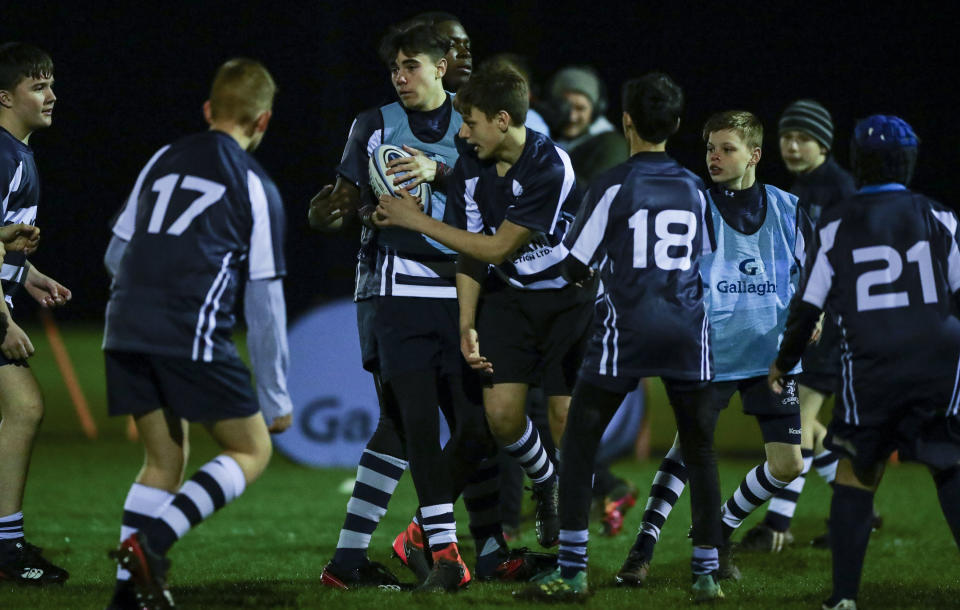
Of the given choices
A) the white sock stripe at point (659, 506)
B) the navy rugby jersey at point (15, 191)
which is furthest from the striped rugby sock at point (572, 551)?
the navy rugby jersey at point (15, 191)

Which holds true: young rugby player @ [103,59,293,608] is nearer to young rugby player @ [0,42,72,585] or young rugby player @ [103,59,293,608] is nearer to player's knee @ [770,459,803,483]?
young rugby player @ [0,42,72,585]

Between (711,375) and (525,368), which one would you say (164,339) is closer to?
(525,368)

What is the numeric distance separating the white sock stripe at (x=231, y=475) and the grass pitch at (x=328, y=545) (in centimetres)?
59

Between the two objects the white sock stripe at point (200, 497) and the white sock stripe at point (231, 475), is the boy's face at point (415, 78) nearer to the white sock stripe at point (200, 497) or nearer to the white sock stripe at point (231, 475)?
the white sock stripe at point (231, 475)

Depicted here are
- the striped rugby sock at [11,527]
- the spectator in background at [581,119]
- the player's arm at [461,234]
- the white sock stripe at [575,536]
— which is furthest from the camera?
the spectator in background at [581,119]

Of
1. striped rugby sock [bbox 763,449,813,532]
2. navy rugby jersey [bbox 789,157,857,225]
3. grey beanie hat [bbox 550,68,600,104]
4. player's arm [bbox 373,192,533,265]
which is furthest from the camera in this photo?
grey beanie hat [bbox 550,68,600,104]

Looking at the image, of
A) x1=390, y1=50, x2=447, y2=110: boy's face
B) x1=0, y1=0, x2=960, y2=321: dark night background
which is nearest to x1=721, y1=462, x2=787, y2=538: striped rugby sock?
x1=390, y1=50, x2=447, y2=110: boy's face

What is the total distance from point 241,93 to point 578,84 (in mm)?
4081

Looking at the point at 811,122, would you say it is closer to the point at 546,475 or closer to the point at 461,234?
the point at 546,475

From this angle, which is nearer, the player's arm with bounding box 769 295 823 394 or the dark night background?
the player's arm with bounding box 769 295 823 394

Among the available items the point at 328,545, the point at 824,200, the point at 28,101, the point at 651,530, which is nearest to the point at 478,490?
the point at 651,530

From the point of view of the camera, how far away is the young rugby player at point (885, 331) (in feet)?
13.8

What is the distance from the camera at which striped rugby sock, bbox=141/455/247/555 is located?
13.3ft

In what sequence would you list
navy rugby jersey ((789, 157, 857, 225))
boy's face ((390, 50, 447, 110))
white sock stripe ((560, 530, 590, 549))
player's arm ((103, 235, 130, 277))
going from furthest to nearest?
navy rugby jersey ((789, 157, 857, 225)) → boy's face ((390, 50, 447, 110)) → white sock stripe ((560, 530, 590, 549)) → player's arm ((103, 235, 130, 277))
